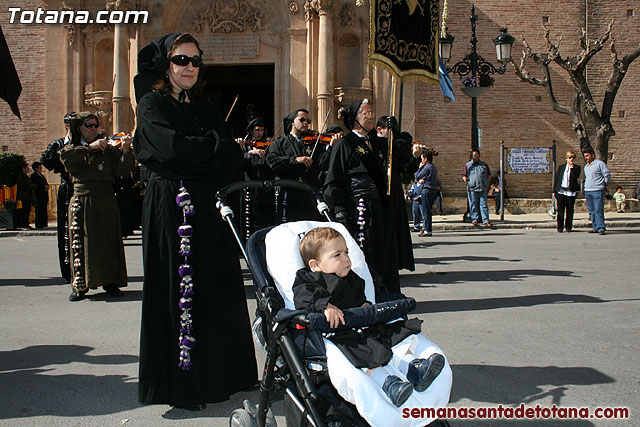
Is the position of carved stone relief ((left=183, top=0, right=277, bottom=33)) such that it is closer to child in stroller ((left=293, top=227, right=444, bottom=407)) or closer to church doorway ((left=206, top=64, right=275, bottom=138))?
church doorway ((left=206, top=64, right=275, bottom=138))

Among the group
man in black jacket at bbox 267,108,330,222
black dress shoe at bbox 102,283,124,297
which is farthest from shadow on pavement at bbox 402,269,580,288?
black dress shoe at bbox 102,283,124,297

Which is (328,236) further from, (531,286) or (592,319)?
(531,286)

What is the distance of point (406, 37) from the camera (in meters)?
9.26

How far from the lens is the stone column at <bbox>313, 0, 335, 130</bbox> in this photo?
23.2m

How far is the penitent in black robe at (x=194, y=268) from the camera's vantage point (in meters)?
4.18

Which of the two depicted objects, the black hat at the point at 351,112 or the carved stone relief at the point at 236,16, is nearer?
the black hat at the point at 351,112

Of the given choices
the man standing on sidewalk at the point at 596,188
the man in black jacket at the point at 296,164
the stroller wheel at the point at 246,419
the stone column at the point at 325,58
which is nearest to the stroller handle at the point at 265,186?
the stroller wheel at the point at 246,419

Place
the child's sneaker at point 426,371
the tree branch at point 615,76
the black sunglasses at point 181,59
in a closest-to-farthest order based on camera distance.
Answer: the child's sneaker at point 426,371 < the black sunglasses at point 181,59 < the tree branch at point 615,76

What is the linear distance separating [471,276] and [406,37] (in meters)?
3.40

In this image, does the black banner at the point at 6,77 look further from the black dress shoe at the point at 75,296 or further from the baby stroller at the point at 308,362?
the baby stroller at the point at 308,362

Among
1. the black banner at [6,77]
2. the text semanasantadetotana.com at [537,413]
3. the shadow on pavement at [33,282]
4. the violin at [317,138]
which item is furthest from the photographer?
the violin at [317,138]

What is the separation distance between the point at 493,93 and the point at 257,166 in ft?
61.2

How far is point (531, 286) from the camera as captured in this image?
28.9ft

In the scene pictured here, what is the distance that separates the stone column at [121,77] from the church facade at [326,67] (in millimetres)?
41
